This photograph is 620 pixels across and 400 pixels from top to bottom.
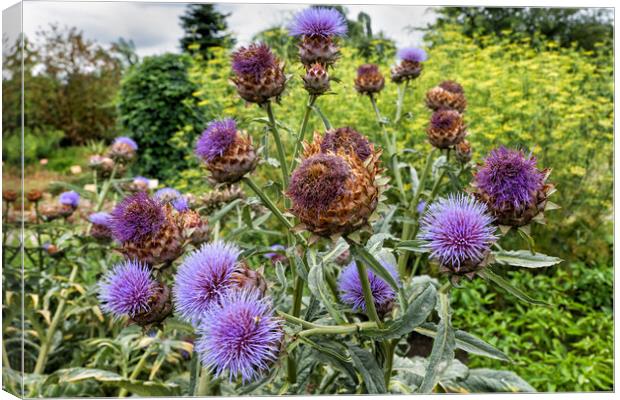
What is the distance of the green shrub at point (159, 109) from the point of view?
417 cm

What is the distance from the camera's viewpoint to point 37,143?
13.5 ft

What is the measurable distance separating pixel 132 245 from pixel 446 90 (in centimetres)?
100

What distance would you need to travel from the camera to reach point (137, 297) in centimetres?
80

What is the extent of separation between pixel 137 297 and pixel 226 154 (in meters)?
0.27

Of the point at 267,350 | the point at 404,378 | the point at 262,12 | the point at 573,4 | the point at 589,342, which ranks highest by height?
the point at 262,12

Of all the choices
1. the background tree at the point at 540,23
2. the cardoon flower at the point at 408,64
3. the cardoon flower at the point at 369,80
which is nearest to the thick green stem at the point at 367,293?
the cardoon flower at the point at 369,80

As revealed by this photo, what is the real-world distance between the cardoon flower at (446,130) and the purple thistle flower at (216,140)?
539 mm

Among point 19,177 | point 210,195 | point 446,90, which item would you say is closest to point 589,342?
point 446,90

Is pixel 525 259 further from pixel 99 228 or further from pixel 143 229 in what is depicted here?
pixel 99 228

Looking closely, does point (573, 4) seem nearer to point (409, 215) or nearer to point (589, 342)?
point (409, 215)

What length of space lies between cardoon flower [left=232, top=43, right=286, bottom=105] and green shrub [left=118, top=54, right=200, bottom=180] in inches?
122

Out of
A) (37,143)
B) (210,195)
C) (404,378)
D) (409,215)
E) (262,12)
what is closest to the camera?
(404,378)

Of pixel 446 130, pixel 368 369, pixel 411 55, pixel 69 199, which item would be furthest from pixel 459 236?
pixel 69 199

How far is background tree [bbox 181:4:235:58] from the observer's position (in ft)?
14.0
